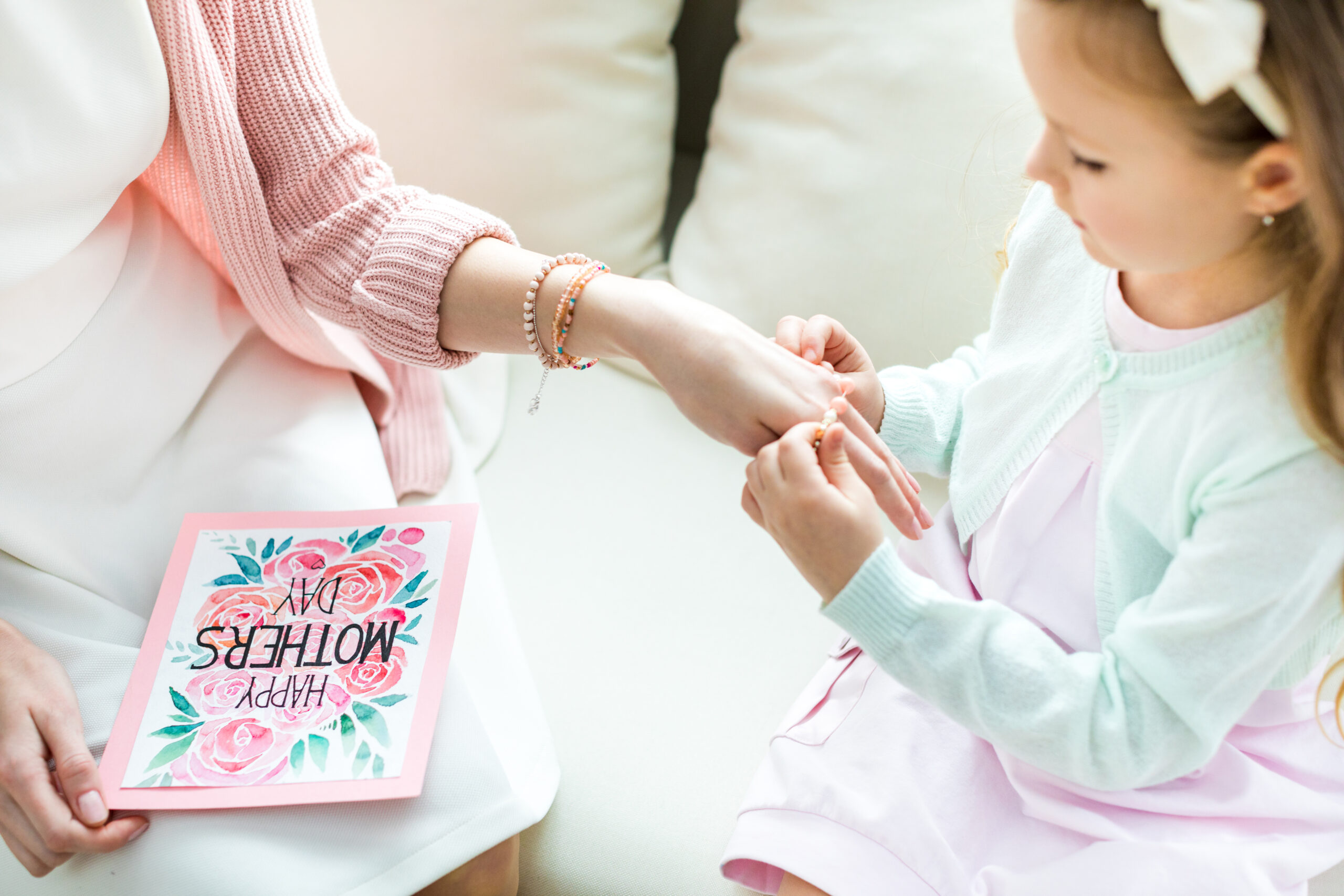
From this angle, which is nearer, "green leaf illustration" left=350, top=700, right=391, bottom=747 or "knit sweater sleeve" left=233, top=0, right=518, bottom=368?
"green leaf illustration" left=350, top=700, right=391, bottom=747

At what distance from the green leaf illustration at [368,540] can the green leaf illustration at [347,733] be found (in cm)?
15

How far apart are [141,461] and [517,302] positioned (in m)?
0.37

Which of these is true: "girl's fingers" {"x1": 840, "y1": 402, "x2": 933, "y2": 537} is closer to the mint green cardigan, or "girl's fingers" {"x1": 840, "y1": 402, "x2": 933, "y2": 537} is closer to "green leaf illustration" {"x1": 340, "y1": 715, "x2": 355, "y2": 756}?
the mint green cardigan

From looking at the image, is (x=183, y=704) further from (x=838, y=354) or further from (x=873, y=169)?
(x=873, y=169)

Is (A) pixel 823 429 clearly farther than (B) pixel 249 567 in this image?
No

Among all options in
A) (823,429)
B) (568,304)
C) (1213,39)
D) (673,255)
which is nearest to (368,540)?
(568,304)

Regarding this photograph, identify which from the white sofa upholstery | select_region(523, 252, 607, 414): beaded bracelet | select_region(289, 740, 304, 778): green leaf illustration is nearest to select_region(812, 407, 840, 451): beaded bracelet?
select_region(523, 252, 607, 414): beaded bracelet

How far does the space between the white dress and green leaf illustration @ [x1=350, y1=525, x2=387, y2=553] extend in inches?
2.3

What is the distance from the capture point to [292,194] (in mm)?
917

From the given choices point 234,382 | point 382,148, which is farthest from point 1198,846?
point 382,148

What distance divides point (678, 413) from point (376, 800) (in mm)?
604

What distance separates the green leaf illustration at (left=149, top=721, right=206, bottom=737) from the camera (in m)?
0.76

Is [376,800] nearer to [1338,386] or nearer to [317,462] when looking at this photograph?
[317,462]

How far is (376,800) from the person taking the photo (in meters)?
0.76
